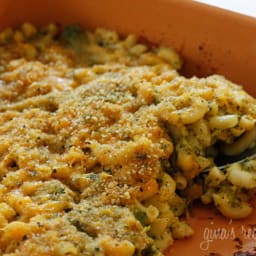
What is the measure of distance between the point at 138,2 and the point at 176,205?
0.80 metres

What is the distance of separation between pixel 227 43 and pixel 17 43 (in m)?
0.72

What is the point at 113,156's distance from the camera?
175 cm

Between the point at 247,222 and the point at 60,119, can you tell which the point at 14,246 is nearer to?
the point at 60,119

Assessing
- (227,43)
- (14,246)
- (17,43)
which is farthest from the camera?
(17,43)

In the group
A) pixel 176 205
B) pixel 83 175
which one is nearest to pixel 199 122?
pixel 176 205

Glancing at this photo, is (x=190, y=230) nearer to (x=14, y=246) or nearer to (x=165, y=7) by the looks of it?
(x=14, y=246)

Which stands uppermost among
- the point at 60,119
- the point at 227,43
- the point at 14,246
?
the point at 227,43

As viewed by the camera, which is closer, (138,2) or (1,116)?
(1,116)

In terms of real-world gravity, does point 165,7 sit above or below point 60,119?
above

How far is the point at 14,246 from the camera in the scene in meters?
1.54

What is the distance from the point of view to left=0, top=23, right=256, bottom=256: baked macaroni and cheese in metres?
1.60

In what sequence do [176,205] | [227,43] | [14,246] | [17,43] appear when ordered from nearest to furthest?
[14,246], [176,205], [227,43], [17,43]

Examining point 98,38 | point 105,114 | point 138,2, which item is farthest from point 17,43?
point 105,114

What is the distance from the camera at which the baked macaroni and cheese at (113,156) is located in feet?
5.24
